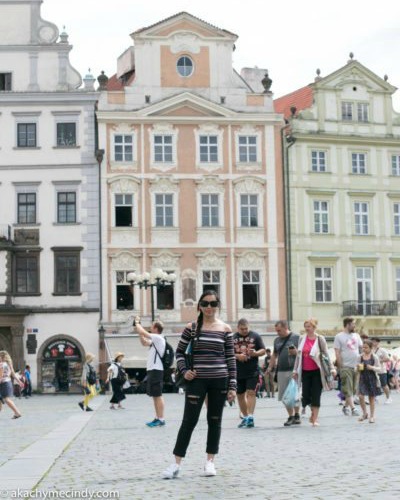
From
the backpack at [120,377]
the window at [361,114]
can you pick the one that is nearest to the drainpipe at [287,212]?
the window at [361,114]

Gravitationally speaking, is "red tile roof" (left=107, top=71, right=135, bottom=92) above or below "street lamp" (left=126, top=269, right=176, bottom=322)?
above

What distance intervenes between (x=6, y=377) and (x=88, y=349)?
22.5 meters

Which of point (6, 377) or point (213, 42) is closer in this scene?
point (6, 377)

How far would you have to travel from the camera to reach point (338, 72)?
5081cm

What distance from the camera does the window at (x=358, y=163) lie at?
166 ft

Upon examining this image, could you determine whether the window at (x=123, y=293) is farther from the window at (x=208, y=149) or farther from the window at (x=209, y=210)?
the window at (x=208, y=149)

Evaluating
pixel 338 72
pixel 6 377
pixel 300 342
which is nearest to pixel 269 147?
pixel 338 72

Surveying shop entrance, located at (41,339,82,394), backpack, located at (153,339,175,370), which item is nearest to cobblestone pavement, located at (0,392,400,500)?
backpack, located at (153,339,175,370)

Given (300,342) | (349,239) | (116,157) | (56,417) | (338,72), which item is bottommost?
(56,417)

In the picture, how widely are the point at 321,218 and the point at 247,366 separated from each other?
108 ft

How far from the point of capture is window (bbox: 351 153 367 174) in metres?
50.5

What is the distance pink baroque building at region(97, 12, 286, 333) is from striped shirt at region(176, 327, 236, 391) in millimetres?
36581

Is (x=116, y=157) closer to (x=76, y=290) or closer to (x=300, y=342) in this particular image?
(x=76, y=290)

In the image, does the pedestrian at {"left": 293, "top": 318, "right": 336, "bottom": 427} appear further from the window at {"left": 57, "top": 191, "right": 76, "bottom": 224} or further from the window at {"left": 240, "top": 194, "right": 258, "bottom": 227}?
the window at {"left": 240, "top": 194, "right": 258, "bottom": 227}
